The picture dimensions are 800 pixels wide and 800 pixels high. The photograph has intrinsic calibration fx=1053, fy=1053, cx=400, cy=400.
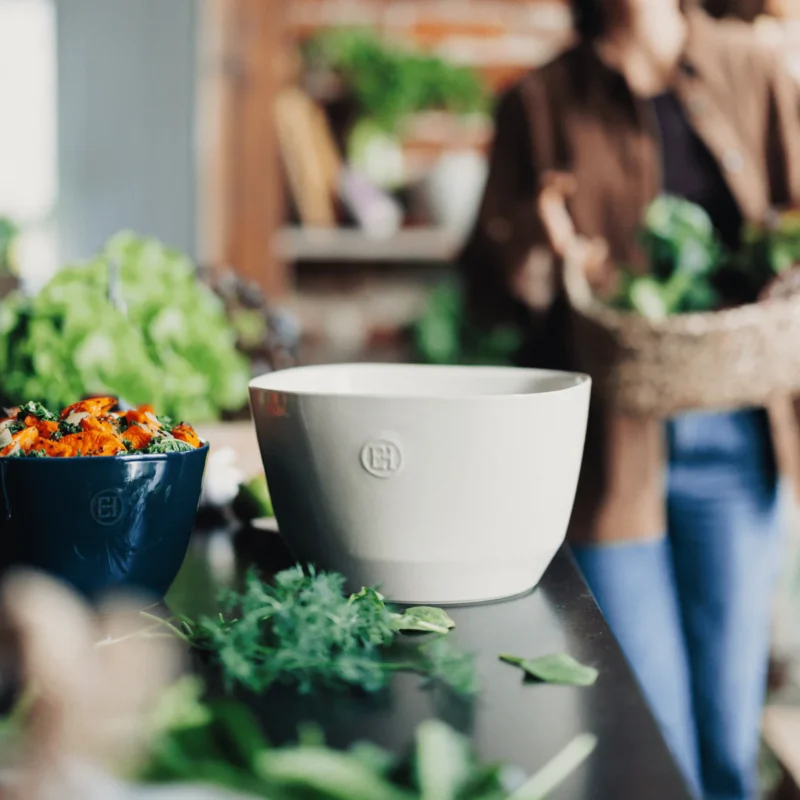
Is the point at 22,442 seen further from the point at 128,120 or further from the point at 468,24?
the point at 468,24

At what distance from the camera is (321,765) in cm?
34

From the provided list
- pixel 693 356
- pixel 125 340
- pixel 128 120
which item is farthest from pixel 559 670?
pixel 128 120

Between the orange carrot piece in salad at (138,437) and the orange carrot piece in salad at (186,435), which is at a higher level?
the orange carrot piece in salad at (138,437)

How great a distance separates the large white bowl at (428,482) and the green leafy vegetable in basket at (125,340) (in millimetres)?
343

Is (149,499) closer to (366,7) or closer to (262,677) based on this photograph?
(262,677)

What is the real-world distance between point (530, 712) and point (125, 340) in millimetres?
596

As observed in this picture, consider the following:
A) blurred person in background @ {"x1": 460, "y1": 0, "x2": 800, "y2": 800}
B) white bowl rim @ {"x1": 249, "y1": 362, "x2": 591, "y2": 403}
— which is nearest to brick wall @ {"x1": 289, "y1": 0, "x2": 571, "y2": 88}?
blurred person in background @ {"x1": 460, "y1": 0, "x2": 800, "y2": 800}

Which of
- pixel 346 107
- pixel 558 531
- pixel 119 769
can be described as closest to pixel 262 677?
pixel 119 769

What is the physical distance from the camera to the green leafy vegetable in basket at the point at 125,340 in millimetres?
879

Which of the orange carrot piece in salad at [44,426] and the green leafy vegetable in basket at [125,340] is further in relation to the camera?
the green leafy vegetable in basket at [125,340]

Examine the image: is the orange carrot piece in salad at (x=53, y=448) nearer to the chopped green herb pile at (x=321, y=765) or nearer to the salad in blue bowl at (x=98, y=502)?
the salad in blue bowl at (x=98, y=502)

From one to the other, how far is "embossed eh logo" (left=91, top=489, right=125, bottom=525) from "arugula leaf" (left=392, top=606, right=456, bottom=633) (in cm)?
14

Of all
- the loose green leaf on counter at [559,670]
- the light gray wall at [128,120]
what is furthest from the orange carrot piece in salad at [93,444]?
the light gray wall at [128,120]

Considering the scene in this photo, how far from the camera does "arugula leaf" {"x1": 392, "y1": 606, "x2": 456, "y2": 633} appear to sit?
1.61 feet
